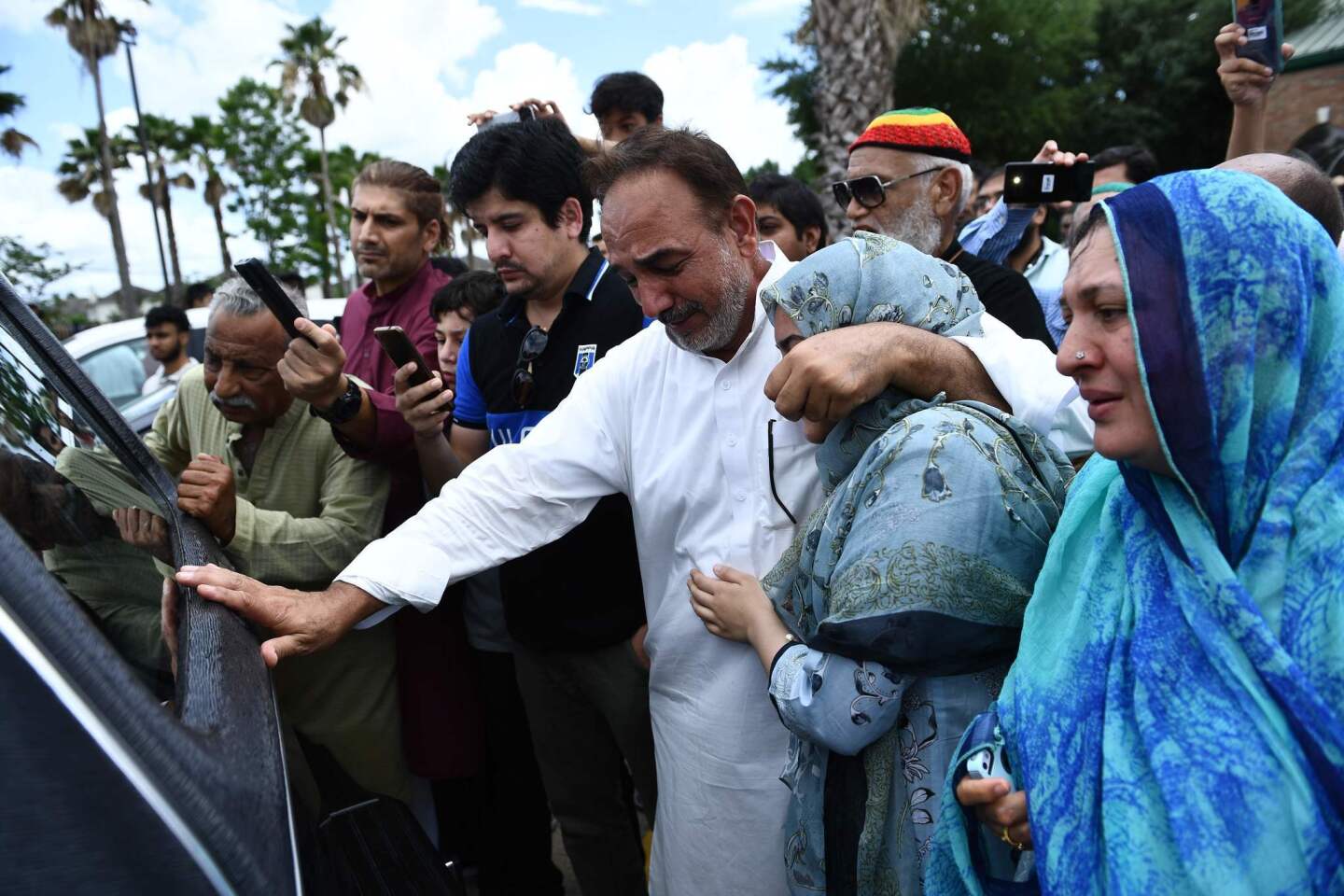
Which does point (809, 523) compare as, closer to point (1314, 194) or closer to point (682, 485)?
point (682, 485)

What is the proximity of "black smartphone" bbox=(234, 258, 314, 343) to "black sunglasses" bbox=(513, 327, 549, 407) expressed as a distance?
0.57 meters

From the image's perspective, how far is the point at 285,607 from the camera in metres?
1.65

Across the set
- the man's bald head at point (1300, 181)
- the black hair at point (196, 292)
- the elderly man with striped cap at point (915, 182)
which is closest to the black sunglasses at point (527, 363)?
the elderly man with striped cap at point (915, 182)

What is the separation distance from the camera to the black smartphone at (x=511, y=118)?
9.13ft

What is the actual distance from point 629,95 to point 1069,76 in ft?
78.2

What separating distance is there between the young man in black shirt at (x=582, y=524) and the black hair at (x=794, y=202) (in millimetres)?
1799

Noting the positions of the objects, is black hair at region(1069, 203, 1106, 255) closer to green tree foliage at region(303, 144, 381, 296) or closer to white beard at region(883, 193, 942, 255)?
white beard at region(883, 193, 942, 255)

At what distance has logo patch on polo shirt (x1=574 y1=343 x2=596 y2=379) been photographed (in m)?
2.57

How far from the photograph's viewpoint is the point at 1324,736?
103 centimetres

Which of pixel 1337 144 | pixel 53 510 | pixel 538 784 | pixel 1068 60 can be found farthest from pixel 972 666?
pixel 1068 60

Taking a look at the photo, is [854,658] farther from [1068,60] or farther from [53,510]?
[1068,60]

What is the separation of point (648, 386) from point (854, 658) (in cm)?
89

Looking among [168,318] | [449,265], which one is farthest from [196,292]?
[449,265]

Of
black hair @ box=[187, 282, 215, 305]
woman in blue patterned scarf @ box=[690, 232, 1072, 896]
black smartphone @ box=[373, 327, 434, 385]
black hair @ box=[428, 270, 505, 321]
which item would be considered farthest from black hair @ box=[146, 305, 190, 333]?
woman in blue patterned scarf @ box=[690, 232, 1072, 896]
